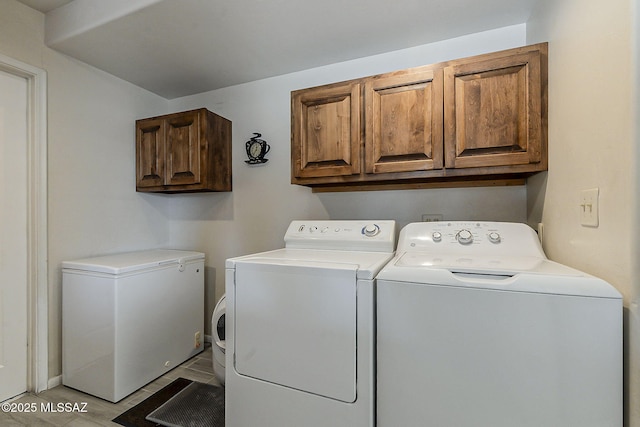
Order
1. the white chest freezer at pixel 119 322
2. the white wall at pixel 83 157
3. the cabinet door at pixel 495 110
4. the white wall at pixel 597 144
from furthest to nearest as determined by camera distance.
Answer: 1. the white wall at pixel 83 157
2. the white chest freezer at pixel 119 322
3. the cabinet door at pixel 495 110
4. the white wall at pixel 597 144

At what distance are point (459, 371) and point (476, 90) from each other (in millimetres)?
1319

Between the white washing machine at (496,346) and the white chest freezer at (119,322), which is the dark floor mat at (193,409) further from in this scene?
the white washing machine at (496,346)

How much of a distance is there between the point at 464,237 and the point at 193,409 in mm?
1835

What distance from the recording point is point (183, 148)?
92.0 inches

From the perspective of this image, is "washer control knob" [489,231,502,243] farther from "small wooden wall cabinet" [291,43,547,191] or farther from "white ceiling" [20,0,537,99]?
"white ceiling" [20,0,537,99]

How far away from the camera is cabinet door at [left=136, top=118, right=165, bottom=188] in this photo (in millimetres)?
2441

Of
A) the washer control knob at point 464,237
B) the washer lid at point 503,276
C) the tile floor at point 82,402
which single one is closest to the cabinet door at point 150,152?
the tile floor at point 82,402

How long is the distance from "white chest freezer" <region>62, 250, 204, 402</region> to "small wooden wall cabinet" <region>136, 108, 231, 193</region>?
63cm

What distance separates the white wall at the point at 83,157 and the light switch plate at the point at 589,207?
2914mm

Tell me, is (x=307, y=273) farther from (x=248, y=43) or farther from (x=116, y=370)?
(x=248, y=43)

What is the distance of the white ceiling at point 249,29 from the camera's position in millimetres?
1635

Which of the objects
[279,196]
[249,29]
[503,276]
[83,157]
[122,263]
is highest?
[249,29]

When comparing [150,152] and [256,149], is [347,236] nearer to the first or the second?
[256,149]

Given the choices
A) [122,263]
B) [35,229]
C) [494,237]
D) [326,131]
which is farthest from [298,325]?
[35,229]
